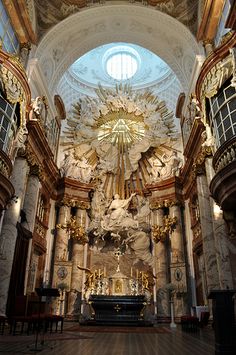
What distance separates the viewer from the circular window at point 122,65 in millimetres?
22781

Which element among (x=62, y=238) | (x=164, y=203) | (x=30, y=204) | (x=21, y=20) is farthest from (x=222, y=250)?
(x=21, y=20)

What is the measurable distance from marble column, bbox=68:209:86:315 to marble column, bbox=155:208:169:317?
3717 millimetres

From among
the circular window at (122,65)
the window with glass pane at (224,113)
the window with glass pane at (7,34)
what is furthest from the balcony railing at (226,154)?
the circular window at (122,65)

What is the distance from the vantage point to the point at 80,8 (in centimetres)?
1553

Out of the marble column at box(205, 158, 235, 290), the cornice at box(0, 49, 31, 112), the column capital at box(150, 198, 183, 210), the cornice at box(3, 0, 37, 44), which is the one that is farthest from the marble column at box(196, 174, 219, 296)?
the cornice at box(3, 0, 37, 44)

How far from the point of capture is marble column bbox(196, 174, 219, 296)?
34.2 ft

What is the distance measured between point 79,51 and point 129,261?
1159cm

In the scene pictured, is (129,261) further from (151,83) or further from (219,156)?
(151,83)

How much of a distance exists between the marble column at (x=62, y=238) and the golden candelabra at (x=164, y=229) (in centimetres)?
441

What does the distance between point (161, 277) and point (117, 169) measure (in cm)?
643

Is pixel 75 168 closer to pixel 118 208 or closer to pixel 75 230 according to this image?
pixel 118 208

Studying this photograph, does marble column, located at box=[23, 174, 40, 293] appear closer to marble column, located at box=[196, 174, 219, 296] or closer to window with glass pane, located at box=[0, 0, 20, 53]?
window with glass pane, located at box=[0, 0, 20, 53]

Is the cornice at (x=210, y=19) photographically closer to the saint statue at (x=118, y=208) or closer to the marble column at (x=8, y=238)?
the saint statue at (x=118, y=208)

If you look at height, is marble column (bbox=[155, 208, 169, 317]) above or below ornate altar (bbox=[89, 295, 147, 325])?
above
